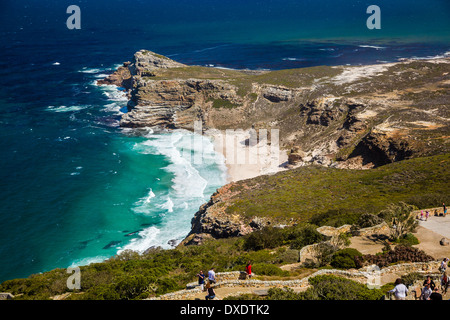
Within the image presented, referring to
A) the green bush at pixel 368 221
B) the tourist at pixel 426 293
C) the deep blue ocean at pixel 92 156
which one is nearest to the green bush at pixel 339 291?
the tourist at pixel 426 293

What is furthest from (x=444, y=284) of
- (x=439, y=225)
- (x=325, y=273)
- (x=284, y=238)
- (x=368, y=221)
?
(x=284, y=238)

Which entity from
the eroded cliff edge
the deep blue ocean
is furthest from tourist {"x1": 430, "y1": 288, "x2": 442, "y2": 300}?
the deep blue ocean

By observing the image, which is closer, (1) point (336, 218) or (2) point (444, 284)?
(2) point (444, 284)

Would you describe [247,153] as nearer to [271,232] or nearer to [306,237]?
[271,232]

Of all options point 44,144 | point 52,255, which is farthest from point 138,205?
point 44,144

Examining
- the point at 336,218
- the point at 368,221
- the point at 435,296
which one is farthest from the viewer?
the point at 336,218
